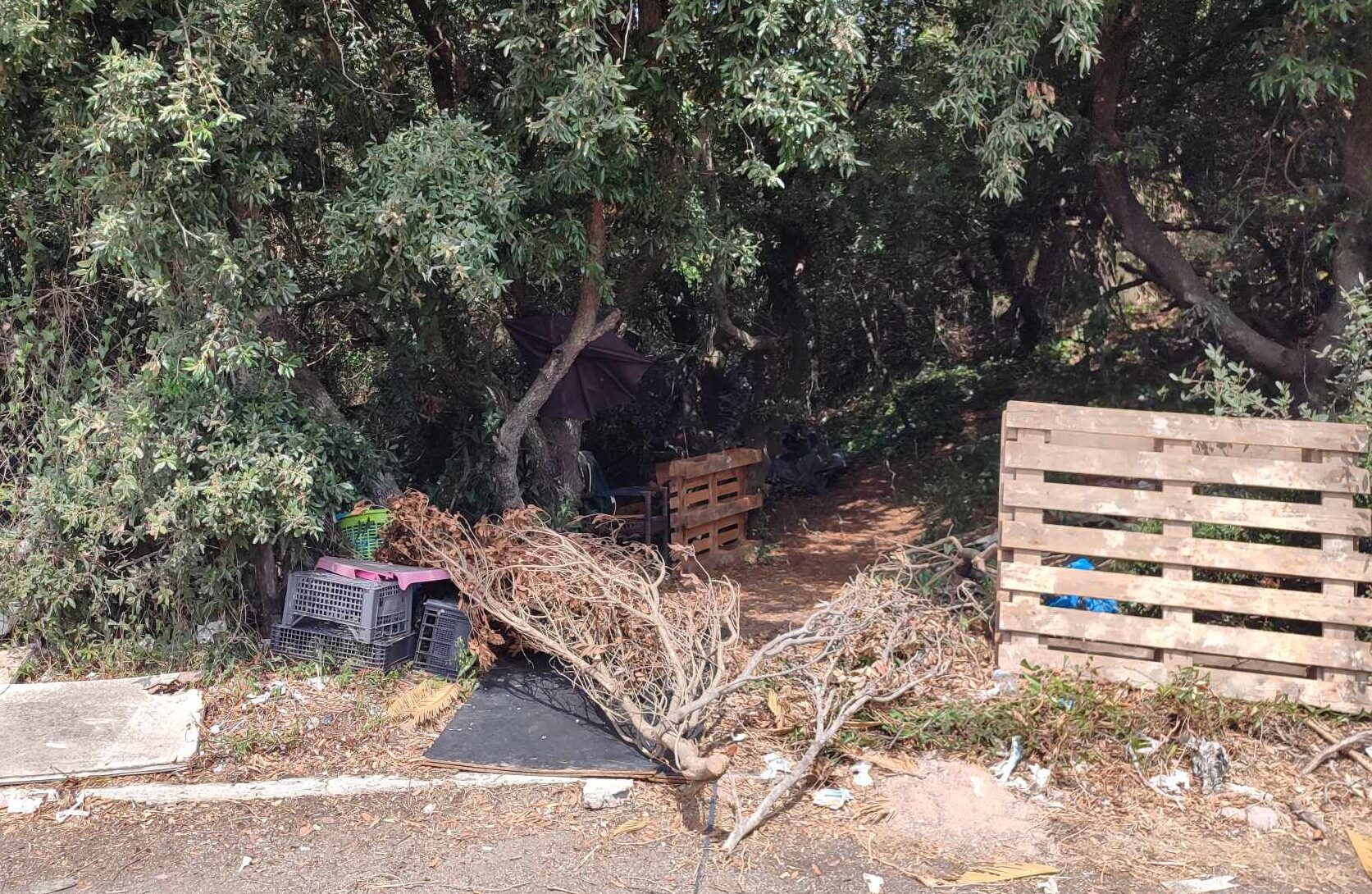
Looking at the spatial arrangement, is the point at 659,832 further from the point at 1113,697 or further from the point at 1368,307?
the point at 1368,307

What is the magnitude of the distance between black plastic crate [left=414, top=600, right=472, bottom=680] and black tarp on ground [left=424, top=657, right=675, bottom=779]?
23 centimetres

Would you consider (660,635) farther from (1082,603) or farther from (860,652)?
(1082,603)

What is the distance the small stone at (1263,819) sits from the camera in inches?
167

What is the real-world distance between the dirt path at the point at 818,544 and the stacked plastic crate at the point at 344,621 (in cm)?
235

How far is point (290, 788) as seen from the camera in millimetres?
4742

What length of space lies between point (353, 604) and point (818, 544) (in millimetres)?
5301

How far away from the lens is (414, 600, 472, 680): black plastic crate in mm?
→ 5758

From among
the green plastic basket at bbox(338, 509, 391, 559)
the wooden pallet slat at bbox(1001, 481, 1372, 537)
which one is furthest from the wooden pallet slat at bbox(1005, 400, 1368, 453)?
the green plastic basket at bbox(338, 509, 391, 559)

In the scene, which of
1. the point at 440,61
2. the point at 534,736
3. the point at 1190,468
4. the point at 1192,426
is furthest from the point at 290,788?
the point at 440,61

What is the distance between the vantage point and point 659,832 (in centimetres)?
427

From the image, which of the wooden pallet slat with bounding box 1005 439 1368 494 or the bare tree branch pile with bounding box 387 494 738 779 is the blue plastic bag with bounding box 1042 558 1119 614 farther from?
the bare tree branch pile with bounding box 387 494 738 779

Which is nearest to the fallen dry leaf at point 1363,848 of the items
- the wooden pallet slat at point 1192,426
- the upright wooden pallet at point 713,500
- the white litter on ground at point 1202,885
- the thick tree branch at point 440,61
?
the white litter on ground at point 1202,885

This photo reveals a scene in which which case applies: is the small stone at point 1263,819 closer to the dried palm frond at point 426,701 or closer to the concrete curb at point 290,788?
the concrete curb at point 290,788

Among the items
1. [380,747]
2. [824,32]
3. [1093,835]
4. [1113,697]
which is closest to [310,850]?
[380,747]
